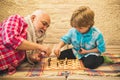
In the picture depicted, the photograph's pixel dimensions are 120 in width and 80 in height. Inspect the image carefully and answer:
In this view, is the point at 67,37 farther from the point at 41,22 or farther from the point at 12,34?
the point at 12,34

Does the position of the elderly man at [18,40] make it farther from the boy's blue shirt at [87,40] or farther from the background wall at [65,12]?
the background wall at [65,12]

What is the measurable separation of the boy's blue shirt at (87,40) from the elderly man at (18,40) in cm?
30

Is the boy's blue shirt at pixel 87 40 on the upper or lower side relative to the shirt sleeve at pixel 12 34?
lower

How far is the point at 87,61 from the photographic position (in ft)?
5.70

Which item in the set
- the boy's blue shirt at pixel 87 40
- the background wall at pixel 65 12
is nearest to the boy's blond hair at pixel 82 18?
the boy's blue shirt at pixel 87 40

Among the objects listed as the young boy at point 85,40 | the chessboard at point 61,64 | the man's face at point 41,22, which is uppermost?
the man's face at point 41,22

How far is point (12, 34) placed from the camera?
1.51m

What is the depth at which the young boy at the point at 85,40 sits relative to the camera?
5.73ft

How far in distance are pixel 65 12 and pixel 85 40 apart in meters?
1.11

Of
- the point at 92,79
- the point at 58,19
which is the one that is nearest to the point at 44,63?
the point at 92,79

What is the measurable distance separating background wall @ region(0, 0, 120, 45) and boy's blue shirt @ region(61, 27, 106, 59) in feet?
3.04

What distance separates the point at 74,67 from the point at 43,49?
29 cm

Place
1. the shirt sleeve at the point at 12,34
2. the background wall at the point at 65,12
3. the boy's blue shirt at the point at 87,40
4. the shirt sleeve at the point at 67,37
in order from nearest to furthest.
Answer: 1. the shirt sleeve at the point at 12,34
2. the boy's blue shirt at the point at 87,40
3. the shirt sleeve at the point at 67,37
4. the background wall at the point at 65,12

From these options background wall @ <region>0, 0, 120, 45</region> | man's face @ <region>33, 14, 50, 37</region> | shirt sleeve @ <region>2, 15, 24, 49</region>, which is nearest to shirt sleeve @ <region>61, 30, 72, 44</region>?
man's face @ <region>33, 14, 50, 37</region>
